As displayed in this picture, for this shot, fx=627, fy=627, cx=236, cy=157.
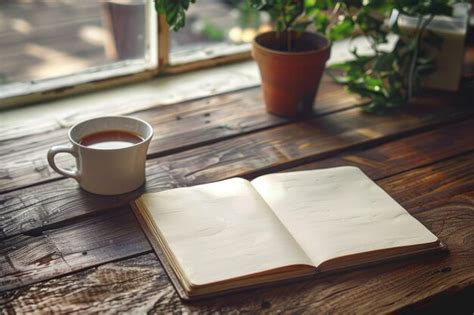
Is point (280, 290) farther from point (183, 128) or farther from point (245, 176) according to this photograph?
point (183, 128)

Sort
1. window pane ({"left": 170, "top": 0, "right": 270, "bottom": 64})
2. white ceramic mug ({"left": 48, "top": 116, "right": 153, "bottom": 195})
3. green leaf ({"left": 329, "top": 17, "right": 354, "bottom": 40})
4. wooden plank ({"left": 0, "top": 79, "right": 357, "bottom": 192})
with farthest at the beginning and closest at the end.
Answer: window pane ({"left": 170, "top": 0, "right": 270, "bottom": 64}), green leaf ({"left": 329, "top": 17, "right": 354, "bottom": 40}), wooden plank ({"left": 0, "top": 79, "right": 357, "bottom": 192}), white ceramic mug ({"left": 48, "top": 116, "right": 153, "bottom": 195})

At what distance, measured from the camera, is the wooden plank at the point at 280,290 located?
788mm

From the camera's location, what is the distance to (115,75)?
141 centimetres

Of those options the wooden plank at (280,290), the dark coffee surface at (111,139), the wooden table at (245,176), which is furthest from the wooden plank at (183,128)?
the wooden plank at (280,290)

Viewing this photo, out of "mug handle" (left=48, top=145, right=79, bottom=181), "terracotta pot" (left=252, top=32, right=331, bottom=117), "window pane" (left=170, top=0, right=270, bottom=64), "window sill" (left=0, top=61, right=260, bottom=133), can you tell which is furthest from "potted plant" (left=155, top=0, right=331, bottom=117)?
"mug handle" (left=48, top=145, right=79, bottom=181)

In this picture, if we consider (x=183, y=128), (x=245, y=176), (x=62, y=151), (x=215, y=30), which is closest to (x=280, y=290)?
(x=245, y=176)

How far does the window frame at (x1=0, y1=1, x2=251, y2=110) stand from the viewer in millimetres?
1330

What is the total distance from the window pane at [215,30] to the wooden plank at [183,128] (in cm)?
21

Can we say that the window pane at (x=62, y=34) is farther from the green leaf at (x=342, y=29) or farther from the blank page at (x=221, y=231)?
the blank page at (x=221, y=231)

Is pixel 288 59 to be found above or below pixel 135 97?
above

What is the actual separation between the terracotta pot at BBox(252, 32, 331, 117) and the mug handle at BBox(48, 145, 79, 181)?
0.44 metres

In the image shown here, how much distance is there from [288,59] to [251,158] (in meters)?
0.21

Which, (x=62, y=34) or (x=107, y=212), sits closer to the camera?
(x=107, y=212)

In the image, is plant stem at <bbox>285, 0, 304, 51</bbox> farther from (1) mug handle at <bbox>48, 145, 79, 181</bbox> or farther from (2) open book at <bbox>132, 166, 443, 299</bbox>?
(1) mug handle at <bbox>48, 145, 79, 181</bbox>
